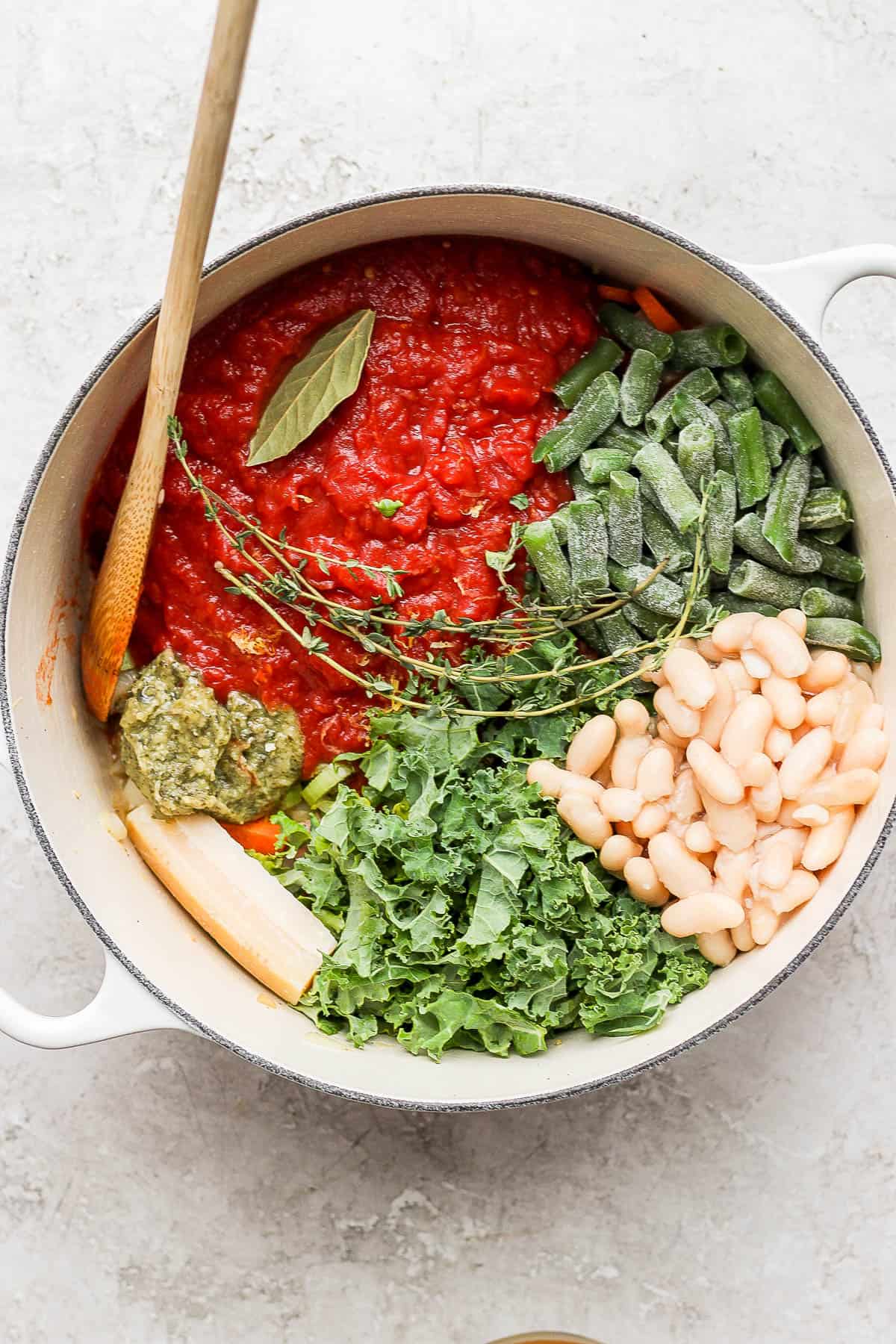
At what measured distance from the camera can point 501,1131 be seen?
7.20 feet

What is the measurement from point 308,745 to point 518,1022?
59 centimetres

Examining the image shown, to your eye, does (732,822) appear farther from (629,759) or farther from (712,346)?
(712,346)

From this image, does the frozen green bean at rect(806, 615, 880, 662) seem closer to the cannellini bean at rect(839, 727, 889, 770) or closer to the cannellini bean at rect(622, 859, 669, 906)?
the cannellini bean at rect(839, 727, 889, 770)

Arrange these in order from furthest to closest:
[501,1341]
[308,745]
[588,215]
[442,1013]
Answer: [501,1341] < [308,745] < [442,1013] < [588,215]

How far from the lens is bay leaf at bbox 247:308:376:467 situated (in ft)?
6.18

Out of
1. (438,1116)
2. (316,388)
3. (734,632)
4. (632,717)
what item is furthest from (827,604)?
(438,1116)

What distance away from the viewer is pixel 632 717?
6.21ft

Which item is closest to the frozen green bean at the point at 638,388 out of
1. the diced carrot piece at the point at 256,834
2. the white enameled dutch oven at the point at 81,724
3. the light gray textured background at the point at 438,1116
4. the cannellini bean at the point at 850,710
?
the white enameled dutch oven at the point at 81,724

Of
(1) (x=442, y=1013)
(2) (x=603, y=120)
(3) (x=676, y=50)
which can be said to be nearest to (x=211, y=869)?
(1) (x=442, y=1013)

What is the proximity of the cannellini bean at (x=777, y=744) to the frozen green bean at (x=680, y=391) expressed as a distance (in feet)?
1.70

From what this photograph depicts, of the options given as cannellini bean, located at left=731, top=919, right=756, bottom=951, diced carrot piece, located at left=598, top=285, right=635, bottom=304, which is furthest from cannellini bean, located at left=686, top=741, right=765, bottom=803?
diced carrot piece, located at left=598, top=285, right=635, bottom=304

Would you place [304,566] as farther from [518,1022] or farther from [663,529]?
A: [518,1022]

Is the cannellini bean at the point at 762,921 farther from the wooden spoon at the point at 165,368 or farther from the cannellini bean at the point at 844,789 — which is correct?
the wooden spoon at the point at 165,368

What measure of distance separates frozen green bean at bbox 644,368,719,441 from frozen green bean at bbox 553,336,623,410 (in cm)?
11
